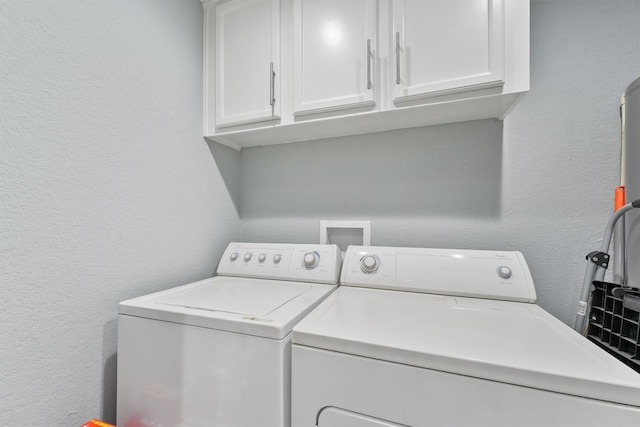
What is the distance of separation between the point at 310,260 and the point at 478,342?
28.4 inches

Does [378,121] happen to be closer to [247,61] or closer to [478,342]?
[247,61]

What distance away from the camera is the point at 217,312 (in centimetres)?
77

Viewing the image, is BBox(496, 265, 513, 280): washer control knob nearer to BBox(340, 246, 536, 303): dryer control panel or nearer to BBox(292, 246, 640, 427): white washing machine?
BBox(340, 246, 536, 303): dryer control panel

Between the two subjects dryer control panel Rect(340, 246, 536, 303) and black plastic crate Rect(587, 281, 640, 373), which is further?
dryer control panel Rect(340, 246, 536, 303)

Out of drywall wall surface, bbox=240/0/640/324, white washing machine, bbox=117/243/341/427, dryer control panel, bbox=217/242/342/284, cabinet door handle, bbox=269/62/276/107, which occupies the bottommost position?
white washing machine, bbox=117/243/341/427

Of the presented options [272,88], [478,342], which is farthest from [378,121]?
[478,342]

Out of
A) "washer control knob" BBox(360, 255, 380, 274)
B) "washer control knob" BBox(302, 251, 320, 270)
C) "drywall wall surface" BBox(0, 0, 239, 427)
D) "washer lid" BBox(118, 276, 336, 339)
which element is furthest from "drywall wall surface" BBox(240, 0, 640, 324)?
"drywall wall surface" BBox(0, 0, 239, 427)

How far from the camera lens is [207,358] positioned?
731 mm

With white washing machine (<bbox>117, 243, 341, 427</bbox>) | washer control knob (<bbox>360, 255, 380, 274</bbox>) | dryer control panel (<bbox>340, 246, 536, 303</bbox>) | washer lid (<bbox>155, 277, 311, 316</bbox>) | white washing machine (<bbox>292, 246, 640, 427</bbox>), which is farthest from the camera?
washer control knob (<bbox>360, 255, 380, 274</bbox>)

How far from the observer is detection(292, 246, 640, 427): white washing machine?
48 centimetres

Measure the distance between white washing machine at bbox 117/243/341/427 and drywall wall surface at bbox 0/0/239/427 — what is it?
0.44ft

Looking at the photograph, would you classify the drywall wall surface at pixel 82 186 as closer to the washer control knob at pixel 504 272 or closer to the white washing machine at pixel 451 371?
the white washing machine at pixel 451 371

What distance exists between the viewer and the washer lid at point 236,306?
27.4 inches

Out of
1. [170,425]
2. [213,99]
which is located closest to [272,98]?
[213,99]
